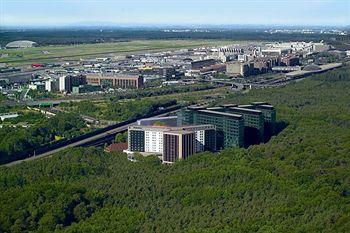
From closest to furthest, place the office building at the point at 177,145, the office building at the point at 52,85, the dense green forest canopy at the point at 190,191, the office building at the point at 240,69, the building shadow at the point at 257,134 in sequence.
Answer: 1. the dense green forest canopy at the point at 190,191
2. the office building at the point at 177,145
3. the building shadow at the point at 257,134
4. the office building at the point at 52,85
5. the office building at the point at 240,69

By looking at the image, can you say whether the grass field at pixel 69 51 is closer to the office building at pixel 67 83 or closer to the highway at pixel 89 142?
the office building at pixel 67 83

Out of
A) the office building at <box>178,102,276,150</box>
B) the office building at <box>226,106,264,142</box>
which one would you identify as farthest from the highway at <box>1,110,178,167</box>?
the office building at <box>226,106,264,142</box>

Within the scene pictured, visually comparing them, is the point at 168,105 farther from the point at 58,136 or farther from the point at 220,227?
the point at 220,227

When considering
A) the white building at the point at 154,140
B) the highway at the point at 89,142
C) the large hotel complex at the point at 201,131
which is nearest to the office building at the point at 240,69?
the highway at the point at 89,142

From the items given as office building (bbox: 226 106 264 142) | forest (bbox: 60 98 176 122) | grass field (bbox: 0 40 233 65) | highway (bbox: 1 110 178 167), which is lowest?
highway (bbox: 1 110 178 167)

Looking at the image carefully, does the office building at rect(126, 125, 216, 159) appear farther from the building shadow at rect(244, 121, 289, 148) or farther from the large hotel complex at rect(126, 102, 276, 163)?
the building shadow at rect(244, 121, 289, 148)
